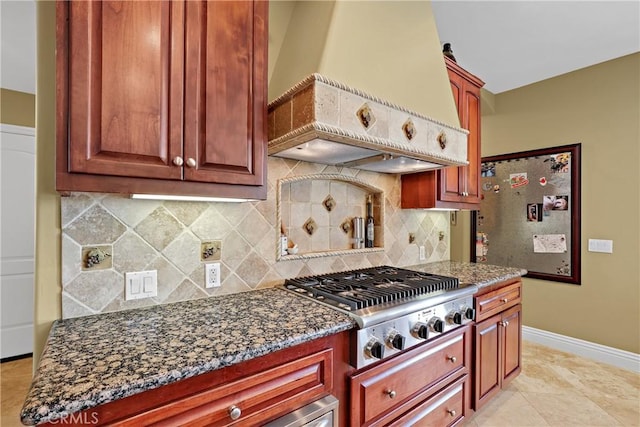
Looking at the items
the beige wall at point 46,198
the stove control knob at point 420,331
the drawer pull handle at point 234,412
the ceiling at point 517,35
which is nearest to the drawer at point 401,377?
the stove control knob at point 420,331

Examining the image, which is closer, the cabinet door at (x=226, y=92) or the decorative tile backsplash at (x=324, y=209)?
the cabinet door at (x=226, y=92)

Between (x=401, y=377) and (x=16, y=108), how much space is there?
435cm

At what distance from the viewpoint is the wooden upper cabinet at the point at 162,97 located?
3.06 feet

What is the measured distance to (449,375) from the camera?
1.70 meters

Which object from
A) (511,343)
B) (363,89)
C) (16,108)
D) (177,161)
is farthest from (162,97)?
(16,108)

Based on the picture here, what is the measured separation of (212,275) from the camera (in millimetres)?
1496

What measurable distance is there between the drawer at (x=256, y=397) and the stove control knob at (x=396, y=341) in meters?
0.30

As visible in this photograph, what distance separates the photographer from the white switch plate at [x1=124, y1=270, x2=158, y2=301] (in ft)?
4.22

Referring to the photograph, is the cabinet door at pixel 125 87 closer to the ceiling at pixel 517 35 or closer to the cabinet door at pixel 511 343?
the ceiling at pixel 517 35

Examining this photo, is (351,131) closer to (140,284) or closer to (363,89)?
(363,89)

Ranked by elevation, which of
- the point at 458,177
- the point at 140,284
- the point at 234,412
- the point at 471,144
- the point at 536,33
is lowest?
the point at 234,412

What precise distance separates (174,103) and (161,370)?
0.87 metres

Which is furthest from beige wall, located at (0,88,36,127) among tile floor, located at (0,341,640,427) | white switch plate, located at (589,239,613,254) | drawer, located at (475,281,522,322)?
white switch plate, located at (589,239,613,254)

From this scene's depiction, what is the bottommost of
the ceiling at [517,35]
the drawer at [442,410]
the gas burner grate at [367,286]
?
the drawer at [442,410]
